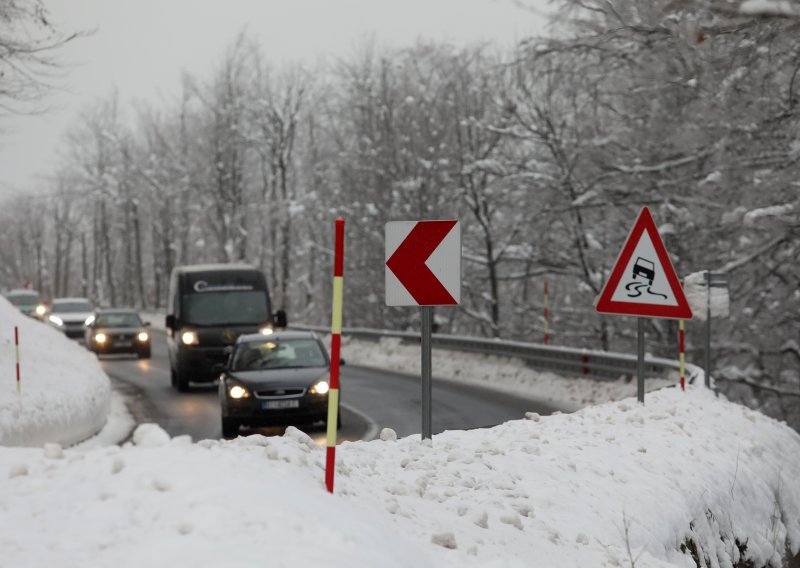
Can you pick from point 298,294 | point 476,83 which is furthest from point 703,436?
point 298,294

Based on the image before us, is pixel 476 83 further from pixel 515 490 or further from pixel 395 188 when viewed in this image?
pixel 515 490

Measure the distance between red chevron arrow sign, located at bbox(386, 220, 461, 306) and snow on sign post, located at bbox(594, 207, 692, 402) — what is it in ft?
9.36

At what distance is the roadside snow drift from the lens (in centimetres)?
486

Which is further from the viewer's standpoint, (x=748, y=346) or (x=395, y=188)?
(x=395, y=188)

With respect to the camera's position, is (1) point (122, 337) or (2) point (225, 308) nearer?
(2) point (225, 308)

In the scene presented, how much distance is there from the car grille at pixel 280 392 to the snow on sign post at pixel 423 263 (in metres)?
8.23

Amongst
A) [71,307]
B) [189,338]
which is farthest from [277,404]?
[71,307]

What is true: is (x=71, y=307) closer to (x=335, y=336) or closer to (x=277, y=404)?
(x=277, y=404)

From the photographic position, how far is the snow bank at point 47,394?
15.4 m

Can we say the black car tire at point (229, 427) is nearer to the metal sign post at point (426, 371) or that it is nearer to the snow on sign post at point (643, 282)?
the snow on sign post at point (643, 282)

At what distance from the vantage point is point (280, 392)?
16734 mm

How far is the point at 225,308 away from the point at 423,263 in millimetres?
17413

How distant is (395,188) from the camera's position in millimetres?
43562

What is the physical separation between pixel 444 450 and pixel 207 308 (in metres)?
17.6
